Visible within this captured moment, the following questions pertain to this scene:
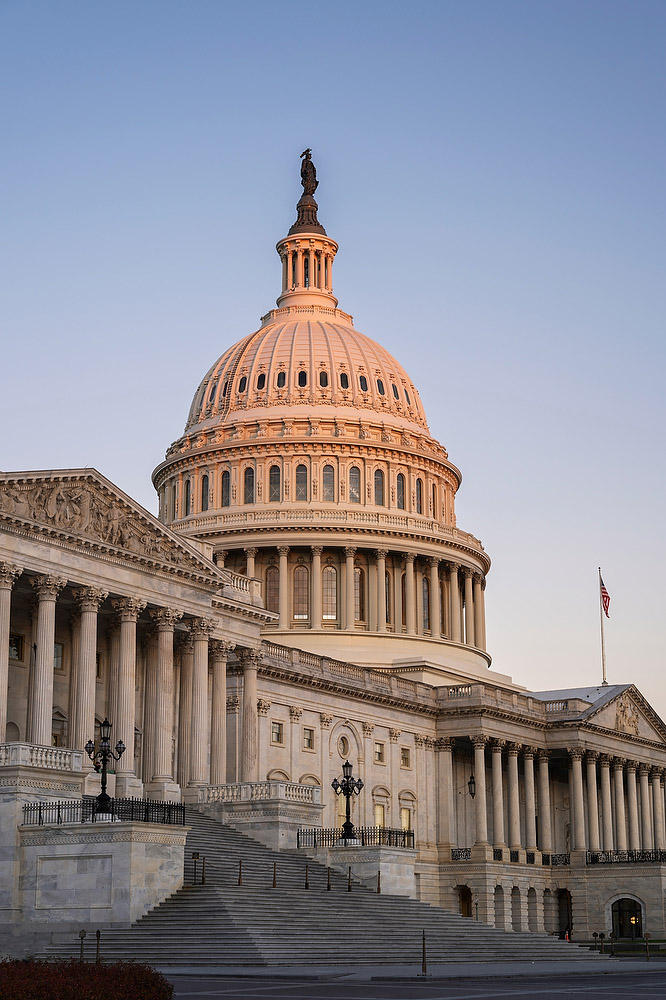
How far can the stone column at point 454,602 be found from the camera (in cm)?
11888

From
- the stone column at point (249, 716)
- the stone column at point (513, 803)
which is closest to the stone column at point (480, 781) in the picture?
the stone column at point (513, 803)

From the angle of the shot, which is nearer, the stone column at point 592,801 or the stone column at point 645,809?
the stone column at point 592,801

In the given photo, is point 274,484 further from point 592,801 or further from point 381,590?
point 592,801

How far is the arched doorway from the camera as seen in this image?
103500mm

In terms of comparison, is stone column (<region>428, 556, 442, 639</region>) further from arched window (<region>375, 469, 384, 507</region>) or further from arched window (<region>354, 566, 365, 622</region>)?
arched window (<region>375, 469, 384, 507</region>)

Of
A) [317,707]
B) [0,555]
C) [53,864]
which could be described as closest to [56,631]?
[0,555]

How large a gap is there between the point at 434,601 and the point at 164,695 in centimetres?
5102

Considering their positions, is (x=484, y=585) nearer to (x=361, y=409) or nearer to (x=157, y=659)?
(x=361, y=409)

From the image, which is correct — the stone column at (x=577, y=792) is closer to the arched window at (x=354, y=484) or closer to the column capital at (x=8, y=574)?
the arched window at (x=354, y=484)

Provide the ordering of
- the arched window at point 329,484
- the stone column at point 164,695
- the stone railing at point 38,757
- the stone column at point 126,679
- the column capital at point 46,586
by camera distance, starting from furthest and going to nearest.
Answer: the arched window at point 329,484
the stone column at point 164,695
the stone column at point 126,679
the column capital at point 46,586
the stone railing at point 38,757

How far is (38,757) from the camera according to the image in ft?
176

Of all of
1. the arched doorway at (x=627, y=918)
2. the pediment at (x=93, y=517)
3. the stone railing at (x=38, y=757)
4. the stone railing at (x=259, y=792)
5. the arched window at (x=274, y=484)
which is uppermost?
the arched window at (x=274, y=484)

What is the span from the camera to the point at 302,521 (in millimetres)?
113312

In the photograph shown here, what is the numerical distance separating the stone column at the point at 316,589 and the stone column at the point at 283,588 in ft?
5.93
